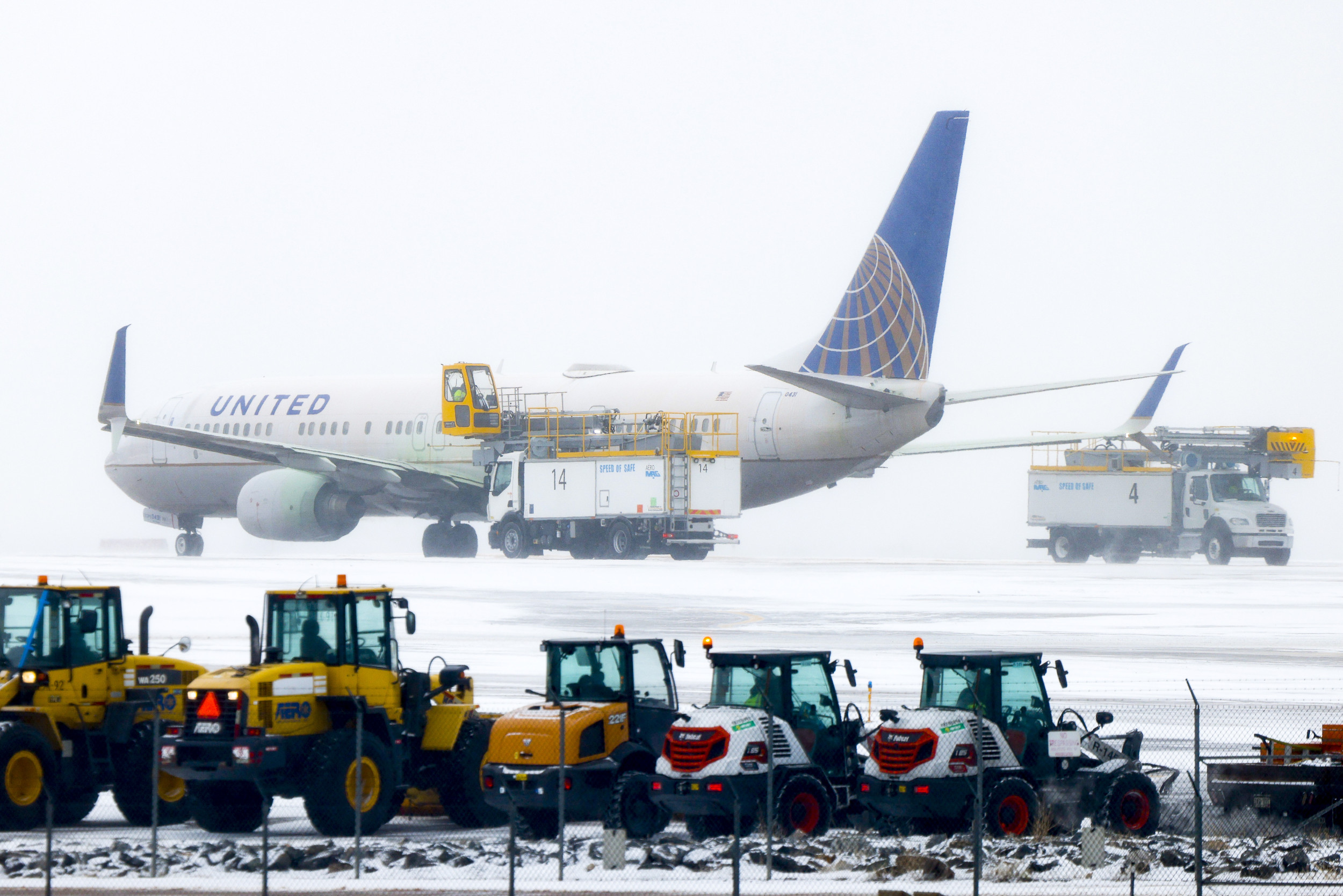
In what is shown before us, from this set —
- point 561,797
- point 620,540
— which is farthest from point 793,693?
point 620,540

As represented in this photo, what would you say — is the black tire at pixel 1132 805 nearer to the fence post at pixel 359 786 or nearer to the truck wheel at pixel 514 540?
the fence post at pixel 359 786

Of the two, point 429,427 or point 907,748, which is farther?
point 429,427

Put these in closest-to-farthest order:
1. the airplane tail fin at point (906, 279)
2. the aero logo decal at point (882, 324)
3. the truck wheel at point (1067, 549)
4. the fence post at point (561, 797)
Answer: the fence post at point (561, 797) < the airplane tail fin at point (906, 279) < the aero logo decal at point (882, 324) < the truck wheel at point (1067, 549)

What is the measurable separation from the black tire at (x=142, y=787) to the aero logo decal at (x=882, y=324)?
31.1m

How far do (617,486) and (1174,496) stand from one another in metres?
19.0

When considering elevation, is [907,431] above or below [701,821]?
above

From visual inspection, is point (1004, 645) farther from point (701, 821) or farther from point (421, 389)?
point (421, 389)

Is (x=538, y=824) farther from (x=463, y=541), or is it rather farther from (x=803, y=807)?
(x=463, y=541)

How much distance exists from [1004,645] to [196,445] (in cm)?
3088

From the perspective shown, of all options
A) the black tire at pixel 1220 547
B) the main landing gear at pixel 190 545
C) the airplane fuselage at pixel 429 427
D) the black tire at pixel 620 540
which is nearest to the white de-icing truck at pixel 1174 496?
the black tire at pixel 1220 547

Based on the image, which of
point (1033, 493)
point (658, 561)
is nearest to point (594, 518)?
point (658, 561)

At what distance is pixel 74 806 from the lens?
14.3m

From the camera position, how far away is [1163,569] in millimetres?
47219

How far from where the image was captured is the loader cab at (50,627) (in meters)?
14.0
